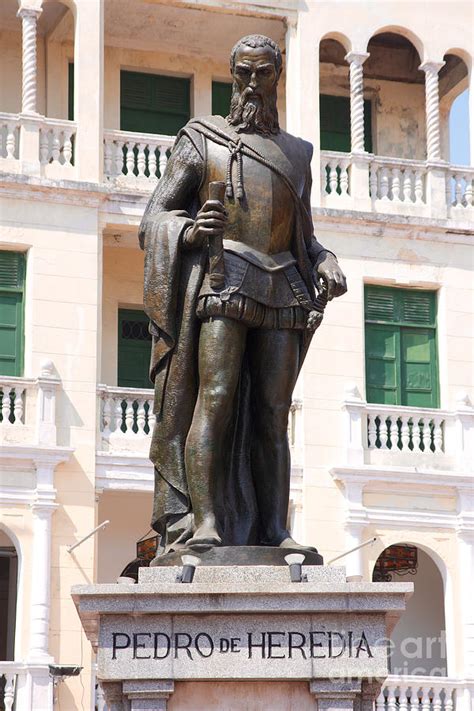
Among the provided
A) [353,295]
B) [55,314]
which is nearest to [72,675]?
[55,314]

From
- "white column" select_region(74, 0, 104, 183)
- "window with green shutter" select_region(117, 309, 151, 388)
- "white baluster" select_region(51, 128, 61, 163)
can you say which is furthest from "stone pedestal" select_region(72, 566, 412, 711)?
"window with green shutter" select_region(117, 309, 151, 388)

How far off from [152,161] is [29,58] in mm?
2357

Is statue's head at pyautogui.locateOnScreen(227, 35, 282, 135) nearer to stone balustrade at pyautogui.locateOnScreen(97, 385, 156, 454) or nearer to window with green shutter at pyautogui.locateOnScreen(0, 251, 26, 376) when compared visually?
stone balustrade at pyautogui.locateOnScreen(97, 385, 156, 454)

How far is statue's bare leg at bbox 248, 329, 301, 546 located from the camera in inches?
375

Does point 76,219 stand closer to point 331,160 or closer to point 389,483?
point 331,160

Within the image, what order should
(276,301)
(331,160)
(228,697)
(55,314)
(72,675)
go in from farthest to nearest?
1. (331,160)
2. (55,314)
3. (72,675)
4. (276,301)
5. (228,697)

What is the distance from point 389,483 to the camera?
26.9 m

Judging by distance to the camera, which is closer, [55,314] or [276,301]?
[276,301]

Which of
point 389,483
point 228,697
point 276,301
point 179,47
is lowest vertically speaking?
point 228,697

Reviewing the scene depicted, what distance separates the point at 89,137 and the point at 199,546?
1870 centimetres

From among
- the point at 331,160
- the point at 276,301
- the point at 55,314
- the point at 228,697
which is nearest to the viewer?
the point at 228,697

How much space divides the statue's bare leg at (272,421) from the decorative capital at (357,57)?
19.5m

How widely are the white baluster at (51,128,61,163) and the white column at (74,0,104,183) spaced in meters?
0.28

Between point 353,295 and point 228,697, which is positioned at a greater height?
point 353,295
